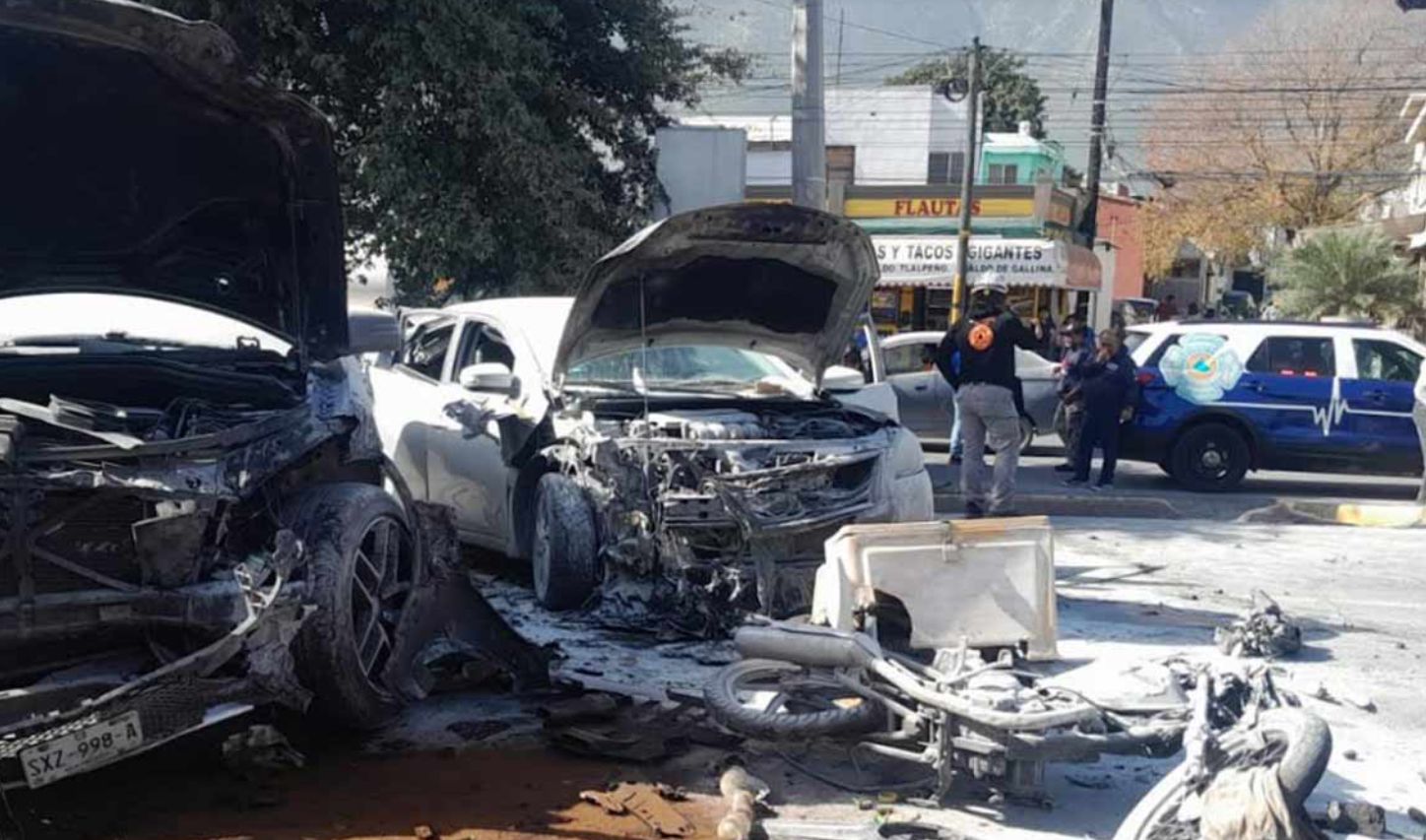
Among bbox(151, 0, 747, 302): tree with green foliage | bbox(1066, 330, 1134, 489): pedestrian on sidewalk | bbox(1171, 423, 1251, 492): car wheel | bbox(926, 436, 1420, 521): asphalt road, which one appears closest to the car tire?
bbox(926, 436, 1420, 521): asphalt road

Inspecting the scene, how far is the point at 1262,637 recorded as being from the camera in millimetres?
7297

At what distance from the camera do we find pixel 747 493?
22.7 feet

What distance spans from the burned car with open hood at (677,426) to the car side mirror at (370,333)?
1240mm

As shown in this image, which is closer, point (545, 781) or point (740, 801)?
point (740, 801)

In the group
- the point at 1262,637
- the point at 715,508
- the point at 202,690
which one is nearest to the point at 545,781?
the point at 202,690

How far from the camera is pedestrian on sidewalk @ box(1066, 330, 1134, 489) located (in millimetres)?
13789

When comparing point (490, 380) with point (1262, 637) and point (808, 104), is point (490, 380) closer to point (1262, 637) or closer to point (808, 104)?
point (1262, 637)

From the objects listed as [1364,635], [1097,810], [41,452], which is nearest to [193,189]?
[41,452]

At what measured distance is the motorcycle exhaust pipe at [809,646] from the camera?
5.11 m

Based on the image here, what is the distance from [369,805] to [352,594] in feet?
2.59

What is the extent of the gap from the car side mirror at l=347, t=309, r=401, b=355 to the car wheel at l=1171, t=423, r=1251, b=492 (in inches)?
405

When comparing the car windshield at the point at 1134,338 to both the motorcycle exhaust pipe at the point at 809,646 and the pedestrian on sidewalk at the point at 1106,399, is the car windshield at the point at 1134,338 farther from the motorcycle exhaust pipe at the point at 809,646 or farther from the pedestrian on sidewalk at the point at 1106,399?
the motorcycle exhaust pipe at the point at 809,646

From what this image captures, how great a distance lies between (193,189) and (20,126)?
0.70 metres

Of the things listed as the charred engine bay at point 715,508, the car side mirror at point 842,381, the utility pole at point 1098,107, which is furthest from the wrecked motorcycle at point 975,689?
the utility pole at point 1098,107
